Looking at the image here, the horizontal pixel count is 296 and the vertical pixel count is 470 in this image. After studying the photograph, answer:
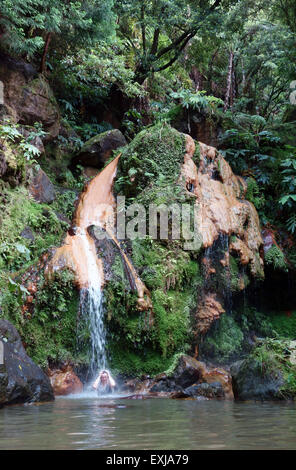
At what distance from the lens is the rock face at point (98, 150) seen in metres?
12.4

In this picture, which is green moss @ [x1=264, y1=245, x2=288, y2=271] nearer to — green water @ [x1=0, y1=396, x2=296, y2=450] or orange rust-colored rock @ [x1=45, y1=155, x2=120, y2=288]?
orange rust-colored rock @ [x1=45, y1=155, x2=120, y2=288]

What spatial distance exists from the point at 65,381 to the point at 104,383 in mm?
638

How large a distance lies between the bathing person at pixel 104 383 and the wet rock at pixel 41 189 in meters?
4.81

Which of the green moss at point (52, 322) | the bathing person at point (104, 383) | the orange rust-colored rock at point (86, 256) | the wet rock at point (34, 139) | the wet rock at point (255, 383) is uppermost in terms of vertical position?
the wet rock at point (34, 139)

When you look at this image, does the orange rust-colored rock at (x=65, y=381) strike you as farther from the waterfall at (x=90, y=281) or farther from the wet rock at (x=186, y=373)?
the wet rock at (x=186, y=373)

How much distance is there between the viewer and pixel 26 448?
103 inches

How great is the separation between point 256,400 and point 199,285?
11.0ft

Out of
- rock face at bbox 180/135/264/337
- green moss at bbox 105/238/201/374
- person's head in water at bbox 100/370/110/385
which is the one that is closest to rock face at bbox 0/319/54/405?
person's head in water at bbox 100/370/110/385

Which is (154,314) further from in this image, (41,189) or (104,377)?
(41,189)

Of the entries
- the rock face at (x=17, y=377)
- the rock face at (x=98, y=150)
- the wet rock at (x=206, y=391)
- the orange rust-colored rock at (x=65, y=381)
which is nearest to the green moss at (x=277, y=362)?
the wet rock at (x=206, y=391)

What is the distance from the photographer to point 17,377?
16.3 ft

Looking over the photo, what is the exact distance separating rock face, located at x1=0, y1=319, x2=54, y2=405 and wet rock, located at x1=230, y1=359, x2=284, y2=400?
8.62 feet

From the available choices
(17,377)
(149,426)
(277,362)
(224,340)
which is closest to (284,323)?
(224,340)
